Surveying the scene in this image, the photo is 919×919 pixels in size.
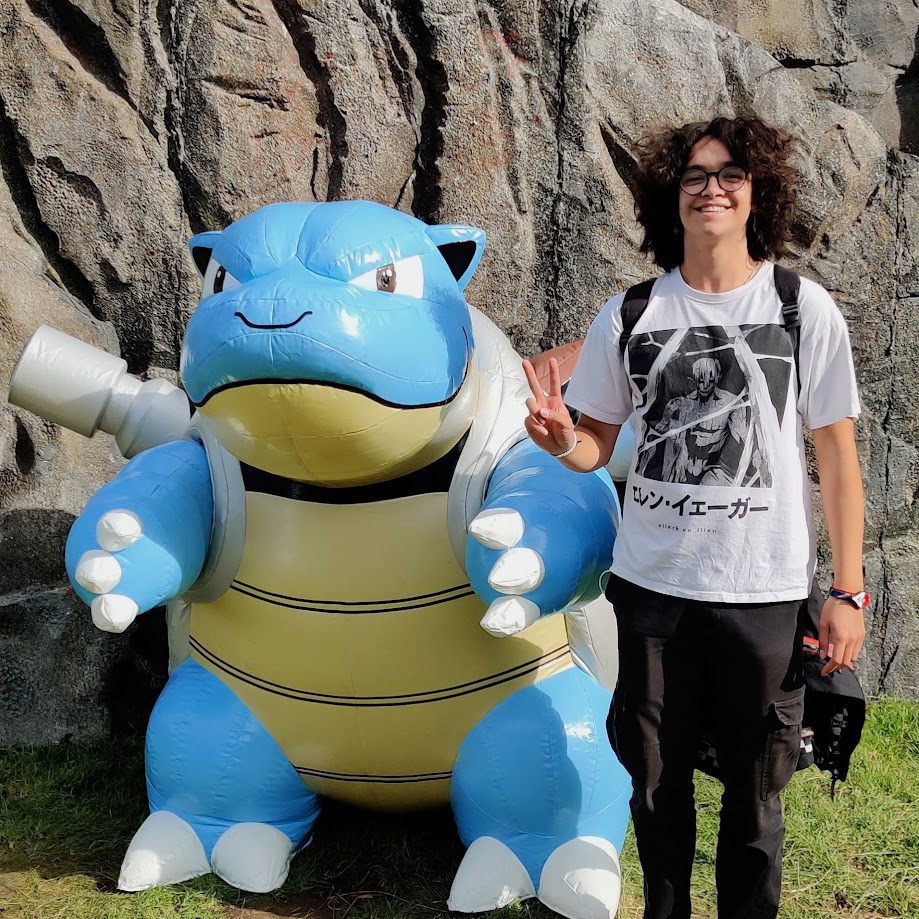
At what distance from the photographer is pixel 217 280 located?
231 centimetres

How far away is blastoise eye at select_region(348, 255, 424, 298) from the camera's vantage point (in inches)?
86.4

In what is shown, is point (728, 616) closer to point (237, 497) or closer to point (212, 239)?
point (237, 497)

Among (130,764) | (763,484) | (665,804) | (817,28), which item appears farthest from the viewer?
(817,28)

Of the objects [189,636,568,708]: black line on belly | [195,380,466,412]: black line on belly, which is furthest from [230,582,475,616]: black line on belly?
[195,380,466,412]: black line on belly

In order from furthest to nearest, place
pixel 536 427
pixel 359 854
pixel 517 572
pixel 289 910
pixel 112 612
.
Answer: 1. pixel 359 854
2. pixel 289 910
3. pixel 112 612
4. pixel 517 572
5. pixel 536 427

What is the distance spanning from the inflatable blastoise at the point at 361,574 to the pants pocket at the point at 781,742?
18.5 inches

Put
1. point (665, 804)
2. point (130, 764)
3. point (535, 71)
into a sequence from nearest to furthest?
point (665, 804), point (130, 764), point (535, 71)

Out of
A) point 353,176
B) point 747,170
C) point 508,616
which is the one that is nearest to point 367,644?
point 508,616

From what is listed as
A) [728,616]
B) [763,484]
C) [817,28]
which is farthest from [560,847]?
[817,28]

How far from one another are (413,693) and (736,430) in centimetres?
103

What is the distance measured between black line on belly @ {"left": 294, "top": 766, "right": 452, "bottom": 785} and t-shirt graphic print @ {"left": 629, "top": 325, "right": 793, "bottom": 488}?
1.05m

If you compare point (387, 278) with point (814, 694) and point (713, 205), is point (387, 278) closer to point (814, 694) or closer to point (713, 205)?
point (713, 205)

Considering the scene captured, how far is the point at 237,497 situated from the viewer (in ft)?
8.13

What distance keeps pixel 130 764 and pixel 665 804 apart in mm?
1843
